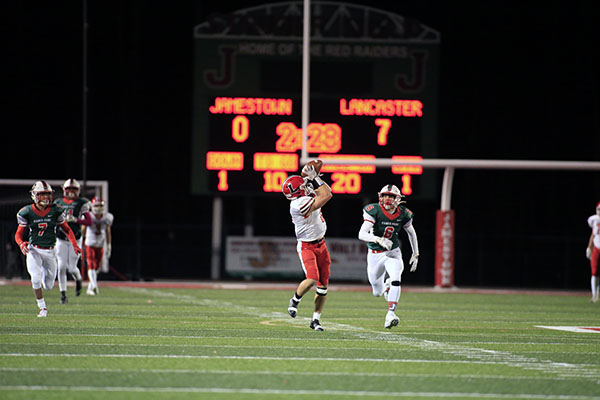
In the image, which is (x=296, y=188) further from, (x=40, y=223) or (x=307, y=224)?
(x=40, y=223)

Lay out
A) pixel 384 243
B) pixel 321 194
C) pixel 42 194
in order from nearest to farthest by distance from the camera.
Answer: pixel 321 194, pixel 384 243, pixel 42 194

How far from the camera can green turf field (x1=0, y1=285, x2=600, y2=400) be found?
24.0ft

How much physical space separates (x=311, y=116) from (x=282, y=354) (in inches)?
538

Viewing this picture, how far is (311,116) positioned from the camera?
73.9 feet

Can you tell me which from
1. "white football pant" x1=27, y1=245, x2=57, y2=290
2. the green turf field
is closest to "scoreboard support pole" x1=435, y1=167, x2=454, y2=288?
the green turf field

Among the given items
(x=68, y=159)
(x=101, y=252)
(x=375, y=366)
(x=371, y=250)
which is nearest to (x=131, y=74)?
(x=68, y=159)

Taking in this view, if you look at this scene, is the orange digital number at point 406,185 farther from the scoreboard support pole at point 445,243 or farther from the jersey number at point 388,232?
the jersey number at point 388,232

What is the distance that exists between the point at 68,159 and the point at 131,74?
152 inches

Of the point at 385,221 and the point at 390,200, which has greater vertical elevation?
the point at 390,200

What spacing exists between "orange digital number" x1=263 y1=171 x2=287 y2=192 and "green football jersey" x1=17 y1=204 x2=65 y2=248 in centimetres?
945

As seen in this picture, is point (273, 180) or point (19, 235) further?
point (273, 180)

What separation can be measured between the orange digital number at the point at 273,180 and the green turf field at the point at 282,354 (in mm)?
7247

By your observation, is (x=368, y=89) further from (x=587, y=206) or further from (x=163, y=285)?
(x=587, y=206)

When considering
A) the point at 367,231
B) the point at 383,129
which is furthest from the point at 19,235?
the point at 383,129
